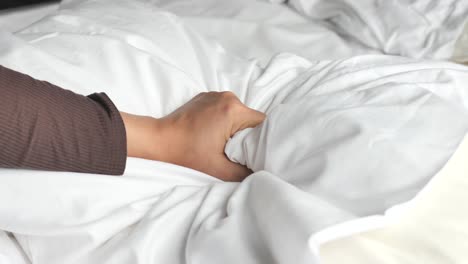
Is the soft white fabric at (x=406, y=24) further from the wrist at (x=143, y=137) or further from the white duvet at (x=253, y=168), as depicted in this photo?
the wrist at (x=143, y=137)

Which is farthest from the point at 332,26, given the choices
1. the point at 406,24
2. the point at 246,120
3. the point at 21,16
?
the point at 21,16

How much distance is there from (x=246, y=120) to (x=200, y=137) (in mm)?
65

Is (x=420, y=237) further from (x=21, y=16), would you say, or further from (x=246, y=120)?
(x=21, y=16)

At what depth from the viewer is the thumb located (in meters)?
0.74

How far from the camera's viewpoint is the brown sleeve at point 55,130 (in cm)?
58

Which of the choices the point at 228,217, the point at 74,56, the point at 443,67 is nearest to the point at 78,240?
the point at 228,217

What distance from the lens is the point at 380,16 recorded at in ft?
3.51

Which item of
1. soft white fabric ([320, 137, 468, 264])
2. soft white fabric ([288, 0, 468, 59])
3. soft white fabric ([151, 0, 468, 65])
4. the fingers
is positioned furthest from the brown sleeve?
soft white fabric ([288, 0, 468, 59])

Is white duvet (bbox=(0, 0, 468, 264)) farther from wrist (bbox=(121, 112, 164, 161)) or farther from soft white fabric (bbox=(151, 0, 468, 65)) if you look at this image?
soft white fabric (bbox=(151, 0, 468, 65))

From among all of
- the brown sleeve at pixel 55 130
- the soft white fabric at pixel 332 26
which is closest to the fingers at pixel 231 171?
the brown sleeve at pixel 55 130

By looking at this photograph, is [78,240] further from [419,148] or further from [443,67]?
[443,67]

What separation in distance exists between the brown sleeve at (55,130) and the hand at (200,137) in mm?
65

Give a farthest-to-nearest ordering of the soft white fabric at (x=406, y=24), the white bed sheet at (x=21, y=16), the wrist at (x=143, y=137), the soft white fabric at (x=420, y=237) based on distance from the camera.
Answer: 1. the white bed sheet at (x=21, y=16)
2. the soft white fabric at (x=406, y=24)
3. the wrist at (x=143, y=137)
4. the soft white fabric at (x=420, y=237)

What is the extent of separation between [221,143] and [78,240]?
0.23 m
